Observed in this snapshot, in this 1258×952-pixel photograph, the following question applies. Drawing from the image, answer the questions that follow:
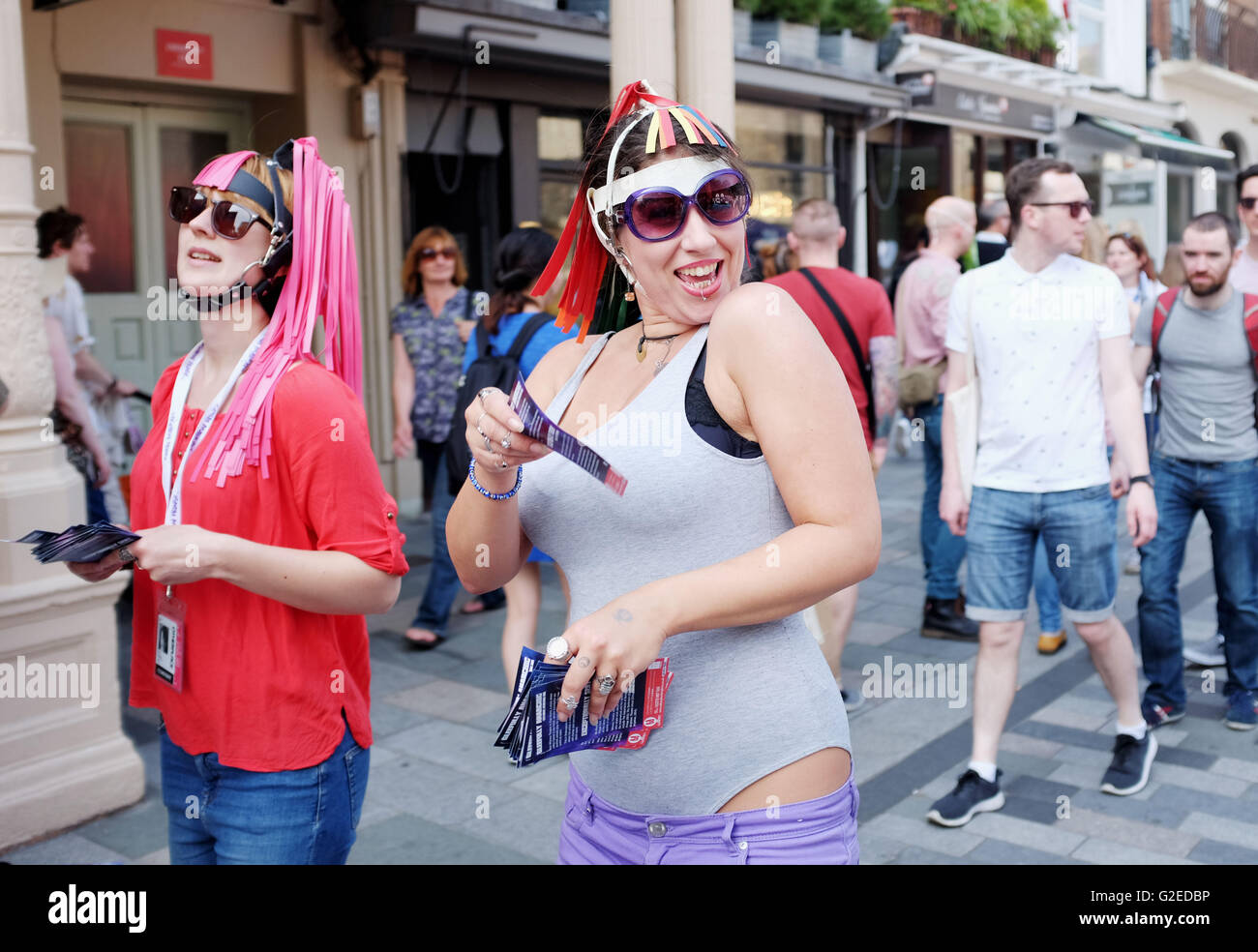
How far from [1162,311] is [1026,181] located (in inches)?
44.3

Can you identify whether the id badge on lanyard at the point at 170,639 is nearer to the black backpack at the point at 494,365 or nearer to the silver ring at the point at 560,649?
the silver ring at the point at 560,649

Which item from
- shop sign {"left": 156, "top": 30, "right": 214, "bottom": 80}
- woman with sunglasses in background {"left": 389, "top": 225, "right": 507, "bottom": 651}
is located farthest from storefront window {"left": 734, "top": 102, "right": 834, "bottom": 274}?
woman with sunglasses in background {"left": 389, "top": 225, "right": 507, "bottom": 651}

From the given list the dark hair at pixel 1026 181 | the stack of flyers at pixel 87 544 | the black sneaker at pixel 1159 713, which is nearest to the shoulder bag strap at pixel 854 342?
the dark hair at pixel 1026 181

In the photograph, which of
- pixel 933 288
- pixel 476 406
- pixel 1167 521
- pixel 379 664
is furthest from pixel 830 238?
pixel 476 406

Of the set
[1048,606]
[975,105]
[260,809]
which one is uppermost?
[975,105]

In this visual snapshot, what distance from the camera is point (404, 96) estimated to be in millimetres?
9211

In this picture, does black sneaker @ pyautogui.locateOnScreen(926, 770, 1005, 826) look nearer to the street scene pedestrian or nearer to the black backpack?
the street scene pedestrian

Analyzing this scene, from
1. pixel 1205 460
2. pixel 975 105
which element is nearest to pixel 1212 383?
pixel 1205 460

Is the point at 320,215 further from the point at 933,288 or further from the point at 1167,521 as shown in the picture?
the point at 933,288

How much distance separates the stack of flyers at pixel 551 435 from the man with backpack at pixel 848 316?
3.41m

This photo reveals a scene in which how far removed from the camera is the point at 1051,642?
5.77m

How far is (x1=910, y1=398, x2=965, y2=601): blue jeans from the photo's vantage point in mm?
6035

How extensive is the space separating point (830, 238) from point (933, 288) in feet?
4.07

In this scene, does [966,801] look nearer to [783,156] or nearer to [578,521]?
[578,521]
